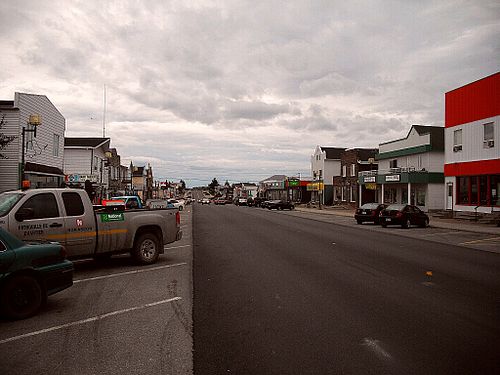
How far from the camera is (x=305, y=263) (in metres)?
11.7

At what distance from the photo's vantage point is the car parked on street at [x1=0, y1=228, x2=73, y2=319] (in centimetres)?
656

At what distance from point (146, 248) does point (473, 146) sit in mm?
25320

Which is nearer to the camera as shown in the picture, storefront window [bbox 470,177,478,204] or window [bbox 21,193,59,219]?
window [bbox 21,193,59,219]

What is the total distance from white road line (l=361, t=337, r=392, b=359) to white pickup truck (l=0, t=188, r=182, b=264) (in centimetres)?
679

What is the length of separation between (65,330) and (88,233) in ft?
14.0

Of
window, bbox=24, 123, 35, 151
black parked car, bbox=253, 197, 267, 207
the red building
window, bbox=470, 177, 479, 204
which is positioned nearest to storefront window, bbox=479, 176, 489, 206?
the red building

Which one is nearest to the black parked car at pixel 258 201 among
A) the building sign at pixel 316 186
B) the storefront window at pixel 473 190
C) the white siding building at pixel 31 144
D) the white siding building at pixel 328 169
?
the building sign at pixel 316 186

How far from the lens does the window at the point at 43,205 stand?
927 centimetres

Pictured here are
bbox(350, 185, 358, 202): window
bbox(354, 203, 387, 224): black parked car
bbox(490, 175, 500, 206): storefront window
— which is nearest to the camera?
bbox(490, 175, 500, 206): storefront window

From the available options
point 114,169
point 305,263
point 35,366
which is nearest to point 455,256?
point 305,263

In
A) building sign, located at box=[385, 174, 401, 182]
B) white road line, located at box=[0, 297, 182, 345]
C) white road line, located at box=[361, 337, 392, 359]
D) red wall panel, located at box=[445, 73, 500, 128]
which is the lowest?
white road line, located at box=[0, 297, 182, 345]

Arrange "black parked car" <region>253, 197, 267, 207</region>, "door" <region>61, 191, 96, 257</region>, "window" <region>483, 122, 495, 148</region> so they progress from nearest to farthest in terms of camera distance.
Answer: "door" <region>61, 191, 96, 257</region> → "window" <region>483, 122, 495, 148</region> → "black parked car" <region>253, 197, 267, 207</region>

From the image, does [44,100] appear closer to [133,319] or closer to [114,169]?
[133,319]

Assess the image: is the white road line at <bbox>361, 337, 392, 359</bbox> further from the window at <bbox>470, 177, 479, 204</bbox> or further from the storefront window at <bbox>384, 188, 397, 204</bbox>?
the storefront window at <bbox>384, 188, 397, 204</bbox>
